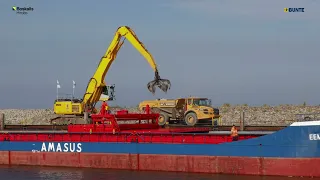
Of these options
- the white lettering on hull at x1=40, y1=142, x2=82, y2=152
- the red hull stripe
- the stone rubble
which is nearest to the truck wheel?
the stone rubble

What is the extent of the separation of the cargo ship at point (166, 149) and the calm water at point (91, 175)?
478 mm

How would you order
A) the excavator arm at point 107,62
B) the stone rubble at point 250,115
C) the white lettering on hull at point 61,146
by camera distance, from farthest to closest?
the stone rubble at point 250,115 → the excavator arm at point 107,62 → the white lettering on hull at point 61,146

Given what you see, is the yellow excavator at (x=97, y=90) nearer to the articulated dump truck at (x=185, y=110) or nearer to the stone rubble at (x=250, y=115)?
the articulated dump truck at (x=185, y=110)

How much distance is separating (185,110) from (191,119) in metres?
1.44

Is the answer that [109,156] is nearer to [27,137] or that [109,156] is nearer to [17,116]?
[27,137]

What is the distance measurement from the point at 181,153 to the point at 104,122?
7037 mm

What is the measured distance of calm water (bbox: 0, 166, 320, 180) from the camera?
2973 cm

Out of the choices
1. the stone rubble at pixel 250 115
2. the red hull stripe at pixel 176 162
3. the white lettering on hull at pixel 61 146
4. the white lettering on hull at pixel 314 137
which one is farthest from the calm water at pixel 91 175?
the stone rubble at pixel 250 115

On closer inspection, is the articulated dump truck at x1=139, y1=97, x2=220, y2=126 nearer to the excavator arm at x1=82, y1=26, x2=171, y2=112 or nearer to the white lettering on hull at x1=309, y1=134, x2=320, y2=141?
the excavator arm at x1=82, y1=26, x2=171, y2=112

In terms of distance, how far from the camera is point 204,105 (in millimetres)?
47625

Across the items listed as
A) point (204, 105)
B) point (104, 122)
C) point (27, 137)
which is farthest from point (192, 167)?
point (204, 105)

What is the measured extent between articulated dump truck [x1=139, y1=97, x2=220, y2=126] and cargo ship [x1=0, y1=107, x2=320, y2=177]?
30.3 feet

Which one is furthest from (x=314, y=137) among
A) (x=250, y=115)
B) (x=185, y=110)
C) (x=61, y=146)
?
(x=250, y=115)

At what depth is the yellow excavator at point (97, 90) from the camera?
42562 mm
